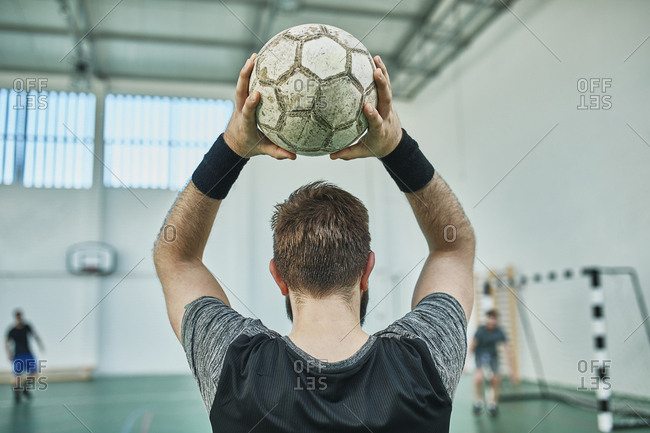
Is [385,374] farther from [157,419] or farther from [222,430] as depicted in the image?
[157,419]

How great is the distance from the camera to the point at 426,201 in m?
1.45

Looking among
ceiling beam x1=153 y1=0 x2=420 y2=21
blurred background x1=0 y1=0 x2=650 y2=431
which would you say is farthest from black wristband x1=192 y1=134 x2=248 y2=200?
ceiling beam x1=153 y1=0 x2=420 y2=21

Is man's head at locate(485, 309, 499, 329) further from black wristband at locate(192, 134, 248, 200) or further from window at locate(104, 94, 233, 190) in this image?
window at locate(104, 94, 233, 190)

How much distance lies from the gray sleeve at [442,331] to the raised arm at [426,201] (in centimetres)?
8

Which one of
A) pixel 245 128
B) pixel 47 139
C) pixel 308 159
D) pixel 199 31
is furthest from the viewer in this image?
pixel 308 159

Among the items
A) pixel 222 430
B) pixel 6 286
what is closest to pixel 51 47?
pixel 6 286

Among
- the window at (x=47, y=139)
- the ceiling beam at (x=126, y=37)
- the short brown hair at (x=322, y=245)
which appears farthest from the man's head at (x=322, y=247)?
the window at (x=47, y=139)

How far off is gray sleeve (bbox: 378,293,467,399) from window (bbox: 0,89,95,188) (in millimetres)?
12891

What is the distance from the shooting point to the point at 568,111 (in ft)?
26.4

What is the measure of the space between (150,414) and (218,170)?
7.01 meters

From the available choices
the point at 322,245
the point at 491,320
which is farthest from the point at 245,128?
the point at 491,320

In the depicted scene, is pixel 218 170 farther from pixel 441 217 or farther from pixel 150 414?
pixel 150 414

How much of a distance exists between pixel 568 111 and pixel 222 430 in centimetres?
824

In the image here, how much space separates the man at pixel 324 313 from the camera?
39.4 inches
